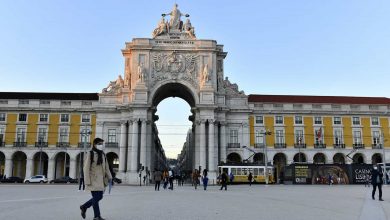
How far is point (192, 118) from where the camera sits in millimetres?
70562

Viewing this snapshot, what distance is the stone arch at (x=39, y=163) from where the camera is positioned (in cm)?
6640

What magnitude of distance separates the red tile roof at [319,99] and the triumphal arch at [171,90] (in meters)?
5.70

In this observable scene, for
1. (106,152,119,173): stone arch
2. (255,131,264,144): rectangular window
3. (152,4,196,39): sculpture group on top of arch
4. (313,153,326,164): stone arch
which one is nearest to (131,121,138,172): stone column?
(106,152,119,173): stone arch

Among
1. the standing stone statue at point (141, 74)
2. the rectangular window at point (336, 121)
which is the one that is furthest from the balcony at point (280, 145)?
the standing stone statue at point (141, 74)

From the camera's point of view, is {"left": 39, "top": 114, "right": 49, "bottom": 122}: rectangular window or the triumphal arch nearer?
the triumphal arch

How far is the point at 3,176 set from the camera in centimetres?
6281

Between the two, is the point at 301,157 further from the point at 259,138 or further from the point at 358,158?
the point at 358,158

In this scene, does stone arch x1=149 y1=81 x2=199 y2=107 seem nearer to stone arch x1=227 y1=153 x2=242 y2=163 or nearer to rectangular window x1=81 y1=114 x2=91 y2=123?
stone arch x1=227 y1=153 x2=242 y2=163

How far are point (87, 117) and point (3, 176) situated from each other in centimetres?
1552

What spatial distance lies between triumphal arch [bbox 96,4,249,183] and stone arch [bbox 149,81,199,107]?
0.16 m

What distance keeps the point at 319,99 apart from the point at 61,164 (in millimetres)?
46443

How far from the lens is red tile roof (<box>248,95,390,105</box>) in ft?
236

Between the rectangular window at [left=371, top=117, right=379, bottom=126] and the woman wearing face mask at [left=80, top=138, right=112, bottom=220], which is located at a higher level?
the rectangular window at [left=371, top=117, right=379, bottom=126]

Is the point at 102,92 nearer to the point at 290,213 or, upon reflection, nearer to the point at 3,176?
the point at 3,176
